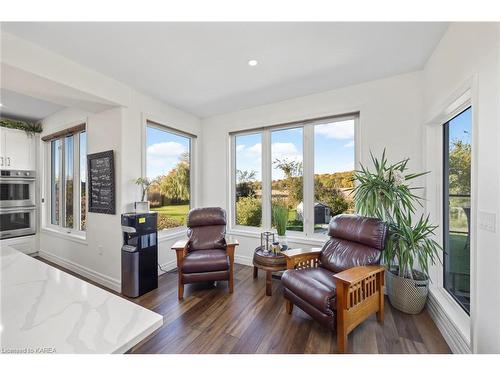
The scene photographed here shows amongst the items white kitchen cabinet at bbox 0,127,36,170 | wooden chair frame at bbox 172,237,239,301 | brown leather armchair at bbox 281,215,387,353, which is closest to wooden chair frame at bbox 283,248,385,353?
brown leather armchair at bbox 281,215,387,353

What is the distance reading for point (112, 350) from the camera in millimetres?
680

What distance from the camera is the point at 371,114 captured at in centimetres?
263

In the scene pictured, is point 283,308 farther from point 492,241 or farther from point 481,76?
point 481,76

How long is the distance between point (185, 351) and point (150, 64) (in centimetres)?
272

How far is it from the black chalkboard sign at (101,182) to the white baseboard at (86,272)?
0.87 m

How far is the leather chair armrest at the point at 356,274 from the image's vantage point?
1.62 metres

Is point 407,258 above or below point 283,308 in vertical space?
above

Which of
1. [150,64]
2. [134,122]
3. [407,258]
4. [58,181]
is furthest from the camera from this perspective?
[58,181]

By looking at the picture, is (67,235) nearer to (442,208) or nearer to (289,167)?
(289,167)

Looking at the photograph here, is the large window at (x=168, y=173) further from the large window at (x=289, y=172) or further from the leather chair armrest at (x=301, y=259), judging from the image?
the leather chair armrest at (x=301, y=259)

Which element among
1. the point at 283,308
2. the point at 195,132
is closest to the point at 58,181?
the point at 195,132

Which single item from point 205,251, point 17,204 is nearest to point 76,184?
point 17,204

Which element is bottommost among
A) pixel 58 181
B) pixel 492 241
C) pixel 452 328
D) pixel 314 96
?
pixel 452 328

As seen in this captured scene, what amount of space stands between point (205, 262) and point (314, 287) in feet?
4.16
